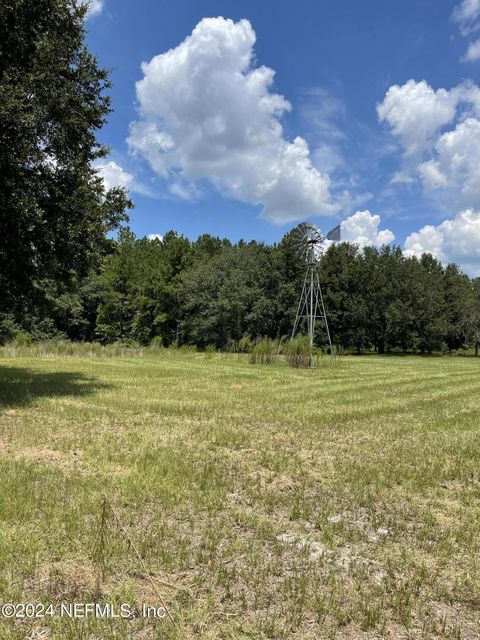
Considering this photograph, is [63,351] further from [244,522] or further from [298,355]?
[244,522]

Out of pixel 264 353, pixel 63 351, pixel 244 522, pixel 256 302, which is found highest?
pixel 256 302

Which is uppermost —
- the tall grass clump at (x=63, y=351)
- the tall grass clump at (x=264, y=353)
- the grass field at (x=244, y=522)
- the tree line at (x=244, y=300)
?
the tree line at (x=244, y=300)

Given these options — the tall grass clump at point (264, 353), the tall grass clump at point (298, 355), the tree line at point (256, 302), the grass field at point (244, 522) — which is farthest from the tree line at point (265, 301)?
the grass field at point (244, 522)

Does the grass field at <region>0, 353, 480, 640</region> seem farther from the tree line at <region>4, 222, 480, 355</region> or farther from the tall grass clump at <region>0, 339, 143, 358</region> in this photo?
the tree line at <region>4, 222, 480, 355</region>

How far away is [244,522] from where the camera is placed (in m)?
4.39

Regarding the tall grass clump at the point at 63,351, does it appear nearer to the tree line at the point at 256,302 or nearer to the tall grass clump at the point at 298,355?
the tall grass clump at the point at 298,355

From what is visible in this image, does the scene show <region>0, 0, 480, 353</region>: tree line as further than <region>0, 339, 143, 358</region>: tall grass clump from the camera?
Yes

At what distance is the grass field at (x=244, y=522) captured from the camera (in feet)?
10.00

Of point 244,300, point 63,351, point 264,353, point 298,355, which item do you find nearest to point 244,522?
point 298,355

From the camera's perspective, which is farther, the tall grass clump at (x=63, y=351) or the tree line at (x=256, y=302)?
the tree line at (x=256, y=302)

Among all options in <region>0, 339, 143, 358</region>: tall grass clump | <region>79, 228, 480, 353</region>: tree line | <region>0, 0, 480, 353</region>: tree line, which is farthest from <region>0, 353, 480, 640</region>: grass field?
<region>79, 228, 480, 353</region>: tree line

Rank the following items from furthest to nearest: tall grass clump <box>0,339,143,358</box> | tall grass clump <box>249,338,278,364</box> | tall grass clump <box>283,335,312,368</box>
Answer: tall grass clump <box>0,339,143,358</box>, tall grass clump <box>249,338,278,364</box>, tall grass clump <box>283,335,312,368</box>

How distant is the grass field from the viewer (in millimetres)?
3047

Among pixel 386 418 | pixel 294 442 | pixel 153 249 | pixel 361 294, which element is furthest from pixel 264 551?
pixel 153 249
